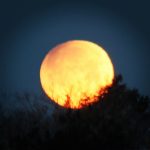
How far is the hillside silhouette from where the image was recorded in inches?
699

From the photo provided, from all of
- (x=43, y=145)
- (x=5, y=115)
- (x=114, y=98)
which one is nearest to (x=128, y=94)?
(x=114, y=98)

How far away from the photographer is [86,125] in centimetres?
1870

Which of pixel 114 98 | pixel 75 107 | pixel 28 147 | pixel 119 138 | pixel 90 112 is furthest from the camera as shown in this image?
pixel 114 98

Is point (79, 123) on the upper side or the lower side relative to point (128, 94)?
lower

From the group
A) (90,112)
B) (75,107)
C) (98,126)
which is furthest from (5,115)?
(98,126)

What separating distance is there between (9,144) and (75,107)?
183 inches

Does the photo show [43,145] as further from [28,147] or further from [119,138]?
[119,138]

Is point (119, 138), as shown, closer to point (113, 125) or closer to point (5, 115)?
point (113, 125)

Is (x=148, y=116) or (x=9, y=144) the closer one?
(x=9, y=144)

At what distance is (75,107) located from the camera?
2222 centimetres

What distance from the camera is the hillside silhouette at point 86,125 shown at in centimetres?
1777

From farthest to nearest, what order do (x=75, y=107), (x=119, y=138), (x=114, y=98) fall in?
(x=114, y=98), (x=75, y=107), (x=119, y=138)

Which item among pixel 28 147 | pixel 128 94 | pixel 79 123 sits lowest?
pixel 28 147

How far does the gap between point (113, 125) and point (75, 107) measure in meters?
3.34
